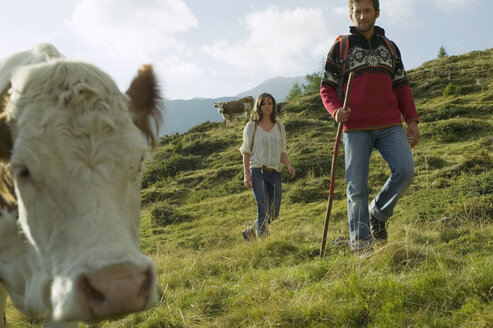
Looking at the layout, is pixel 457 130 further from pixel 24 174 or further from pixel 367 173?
pixel 24 174

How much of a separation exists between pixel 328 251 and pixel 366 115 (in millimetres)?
1681

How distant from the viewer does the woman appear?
21.5 ft

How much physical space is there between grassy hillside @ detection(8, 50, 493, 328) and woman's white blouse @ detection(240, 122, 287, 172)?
1140 mm

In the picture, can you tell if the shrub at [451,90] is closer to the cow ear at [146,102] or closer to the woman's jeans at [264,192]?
the woman's jeans at [264,192]

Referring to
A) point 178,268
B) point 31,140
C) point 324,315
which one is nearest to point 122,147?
point 31,140

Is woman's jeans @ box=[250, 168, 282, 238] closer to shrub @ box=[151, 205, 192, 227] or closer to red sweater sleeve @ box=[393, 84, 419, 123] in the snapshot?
red sweater sleeve @ box=[393, 84, 419, 123]

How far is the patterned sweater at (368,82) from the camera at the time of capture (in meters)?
4.38

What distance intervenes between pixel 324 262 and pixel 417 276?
1070 mm

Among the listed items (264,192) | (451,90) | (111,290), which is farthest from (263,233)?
(451,90)

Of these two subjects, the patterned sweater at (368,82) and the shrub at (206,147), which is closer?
the patterned sweater at (368,82)

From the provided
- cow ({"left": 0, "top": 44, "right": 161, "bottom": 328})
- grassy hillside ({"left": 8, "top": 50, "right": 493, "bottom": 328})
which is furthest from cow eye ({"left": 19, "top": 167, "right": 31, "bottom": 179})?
grassy hillside ({"left": 8, "top": 50, "right": 493, "bottom": 328})

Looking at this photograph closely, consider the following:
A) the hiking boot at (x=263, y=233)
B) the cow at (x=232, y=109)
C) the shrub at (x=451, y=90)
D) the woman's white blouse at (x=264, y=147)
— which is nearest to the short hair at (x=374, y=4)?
the woman's white blouse at (x=264, y=147)

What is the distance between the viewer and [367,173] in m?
4.43

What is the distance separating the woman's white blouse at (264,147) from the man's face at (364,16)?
2452 mm
